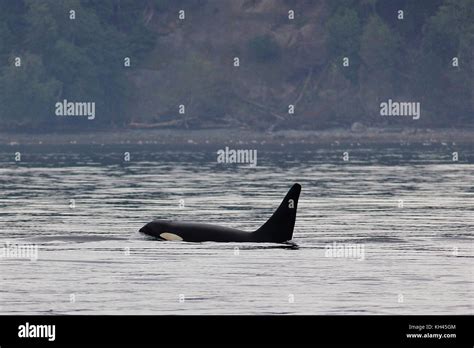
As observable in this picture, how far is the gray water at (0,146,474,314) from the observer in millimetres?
32062

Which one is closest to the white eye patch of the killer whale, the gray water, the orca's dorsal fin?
the killer whale

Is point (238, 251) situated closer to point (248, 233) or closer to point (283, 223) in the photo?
point (283, 223)

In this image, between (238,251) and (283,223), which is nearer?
(238,251)

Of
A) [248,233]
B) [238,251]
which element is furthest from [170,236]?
[238,251]

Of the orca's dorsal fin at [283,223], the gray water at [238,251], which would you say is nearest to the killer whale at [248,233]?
the orca's dorsal fin at [283,223]

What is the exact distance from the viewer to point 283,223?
1736 inches

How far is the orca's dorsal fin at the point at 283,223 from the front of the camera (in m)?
43.8

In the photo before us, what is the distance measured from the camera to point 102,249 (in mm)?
43094

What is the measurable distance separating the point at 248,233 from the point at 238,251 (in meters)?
2.67

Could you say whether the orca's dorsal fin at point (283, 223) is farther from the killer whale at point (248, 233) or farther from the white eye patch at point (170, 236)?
the white eye patch at point (170, 236)

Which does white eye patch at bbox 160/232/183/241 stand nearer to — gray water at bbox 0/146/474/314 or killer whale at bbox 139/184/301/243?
killer whale at bbox 139/184/301/243
